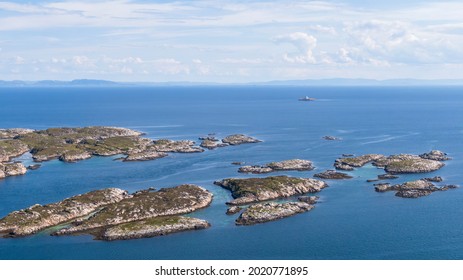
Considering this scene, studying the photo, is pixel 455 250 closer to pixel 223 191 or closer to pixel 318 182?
pixel 318 182

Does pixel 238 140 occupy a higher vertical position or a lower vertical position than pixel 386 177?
higher

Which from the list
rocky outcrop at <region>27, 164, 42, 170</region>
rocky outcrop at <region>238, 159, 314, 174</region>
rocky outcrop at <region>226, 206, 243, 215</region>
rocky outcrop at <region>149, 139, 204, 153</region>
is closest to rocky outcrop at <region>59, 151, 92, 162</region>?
rocky outcrop at <region>27, 164, 42, 170</region>

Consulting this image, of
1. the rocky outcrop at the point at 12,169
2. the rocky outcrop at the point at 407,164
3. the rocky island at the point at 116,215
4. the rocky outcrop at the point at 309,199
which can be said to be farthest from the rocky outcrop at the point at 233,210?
the rocky outcrop at the point at 12,169

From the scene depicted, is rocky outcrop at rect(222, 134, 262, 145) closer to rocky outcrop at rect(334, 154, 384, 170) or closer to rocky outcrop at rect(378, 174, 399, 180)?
rocky outcrop at rect(334, 154, 384, 170)

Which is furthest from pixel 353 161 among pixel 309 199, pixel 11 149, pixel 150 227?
pixel 11 149

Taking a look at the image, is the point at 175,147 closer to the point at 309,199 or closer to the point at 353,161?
the point at 353,161

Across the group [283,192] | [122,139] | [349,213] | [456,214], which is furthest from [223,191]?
[122,139]
